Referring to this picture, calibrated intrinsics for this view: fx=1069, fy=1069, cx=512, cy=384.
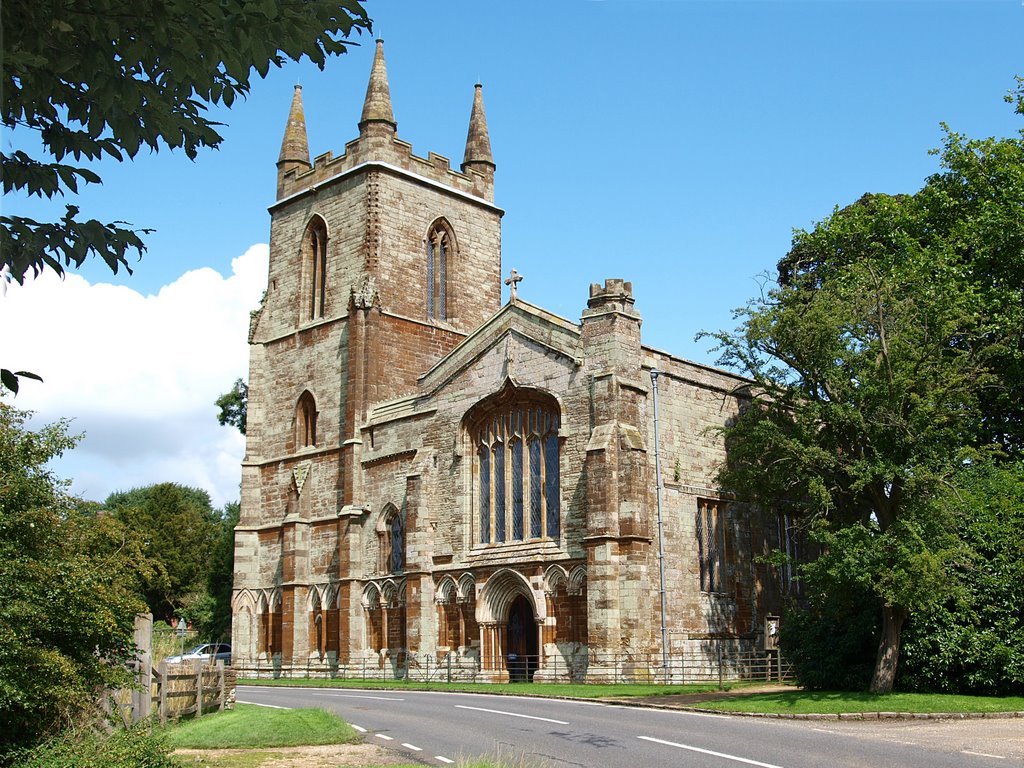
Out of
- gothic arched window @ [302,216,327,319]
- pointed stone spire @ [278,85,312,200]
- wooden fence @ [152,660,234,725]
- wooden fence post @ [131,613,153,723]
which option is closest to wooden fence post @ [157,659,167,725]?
wooden fence @ [152,660,234,725]

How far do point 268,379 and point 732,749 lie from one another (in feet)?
111

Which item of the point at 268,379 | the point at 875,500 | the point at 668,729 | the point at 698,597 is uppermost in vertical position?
the point at 268,379

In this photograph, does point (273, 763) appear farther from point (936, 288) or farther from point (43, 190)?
point (936, 288)

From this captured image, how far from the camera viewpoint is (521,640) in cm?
3297

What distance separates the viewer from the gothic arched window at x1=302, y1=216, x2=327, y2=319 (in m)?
44.2

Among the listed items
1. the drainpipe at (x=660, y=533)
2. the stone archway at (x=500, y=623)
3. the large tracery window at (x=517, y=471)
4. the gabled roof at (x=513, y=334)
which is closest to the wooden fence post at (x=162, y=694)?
the drainpipe at (x=660, y=533)

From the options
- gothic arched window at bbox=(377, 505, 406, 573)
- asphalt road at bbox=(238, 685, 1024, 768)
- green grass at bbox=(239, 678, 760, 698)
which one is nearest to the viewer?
asphalt road at bbox=(238, 685, 1024, 768)

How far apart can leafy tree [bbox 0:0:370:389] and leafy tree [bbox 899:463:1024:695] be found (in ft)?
60.3

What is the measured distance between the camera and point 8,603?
13.4 meters

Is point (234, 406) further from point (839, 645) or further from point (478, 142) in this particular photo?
point (839, 645)

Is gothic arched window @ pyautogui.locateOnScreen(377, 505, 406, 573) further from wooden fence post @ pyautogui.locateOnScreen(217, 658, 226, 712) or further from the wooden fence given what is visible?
wooden fence post @ pyautogui.locateOnScreen(217, 658, 226, 712)

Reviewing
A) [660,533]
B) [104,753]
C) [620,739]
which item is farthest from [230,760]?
[660,533]

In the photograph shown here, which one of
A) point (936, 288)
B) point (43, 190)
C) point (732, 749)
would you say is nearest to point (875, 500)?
point (936, 288)

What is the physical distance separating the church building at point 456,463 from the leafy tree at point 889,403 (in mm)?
3149
